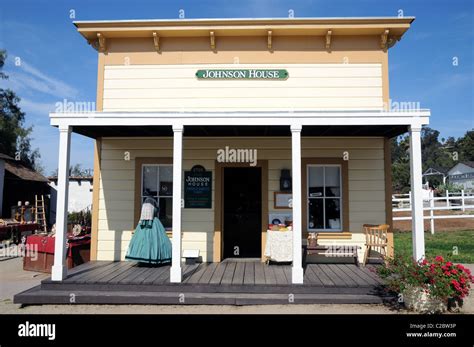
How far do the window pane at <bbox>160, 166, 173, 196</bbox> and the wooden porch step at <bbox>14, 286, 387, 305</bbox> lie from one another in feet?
7.96

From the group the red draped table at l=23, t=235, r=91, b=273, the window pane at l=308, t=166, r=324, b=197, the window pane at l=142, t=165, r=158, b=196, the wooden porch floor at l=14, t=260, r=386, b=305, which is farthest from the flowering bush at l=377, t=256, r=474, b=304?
the red draped table at l=23, t=235, r=91, b=273

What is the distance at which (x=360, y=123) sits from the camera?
217 inches

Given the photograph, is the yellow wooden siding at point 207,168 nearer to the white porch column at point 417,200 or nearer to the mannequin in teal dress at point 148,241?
the mannequin in teal dress at point 148,241

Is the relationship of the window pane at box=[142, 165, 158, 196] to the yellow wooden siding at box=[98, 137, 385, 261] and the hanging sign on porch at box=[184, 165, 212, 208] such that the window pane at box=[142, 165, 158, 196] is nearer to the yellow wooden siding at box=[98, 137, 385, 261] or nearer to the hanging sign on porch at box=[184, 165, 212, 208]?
the yellow wooden siding at box=[98, 137, 385, 261]

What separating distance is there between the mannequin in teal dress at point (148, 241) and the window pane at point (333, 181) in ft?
11.6

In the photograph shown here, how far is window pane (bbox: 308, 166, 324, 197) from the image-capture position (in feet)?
22.7

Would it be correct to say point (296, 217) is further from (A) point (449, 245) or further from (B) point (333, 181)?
(A) point (449, 245)

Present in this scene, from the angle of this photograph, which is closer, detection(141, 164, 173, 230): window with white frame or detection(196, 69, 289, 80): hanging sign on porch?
detection(196, 69, 289, 80): hanging sign on porch

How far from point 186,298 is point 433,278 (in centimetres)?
356

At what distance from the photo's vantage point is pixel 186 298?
16.5 ft

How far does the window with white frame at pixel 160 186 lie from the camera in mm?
7023
